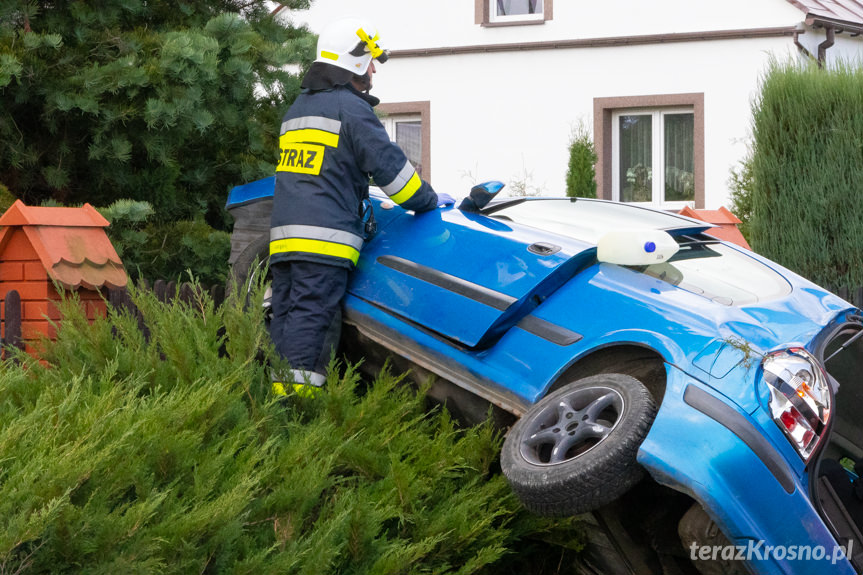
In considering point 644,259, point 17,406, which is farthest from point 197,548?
point 644,259

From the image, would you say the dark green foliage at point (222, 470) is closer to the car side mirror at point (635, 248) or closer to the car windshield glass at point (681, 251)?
the car side mirror at point (635, 248)

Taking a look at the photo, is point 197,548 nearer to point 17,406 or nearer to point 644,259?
point 17,406

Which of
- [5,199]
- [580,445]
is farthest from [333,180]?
[5,199]

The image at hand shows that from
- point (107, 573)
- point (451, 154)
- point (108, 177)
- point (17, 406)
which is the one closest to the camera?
point (107, 573)

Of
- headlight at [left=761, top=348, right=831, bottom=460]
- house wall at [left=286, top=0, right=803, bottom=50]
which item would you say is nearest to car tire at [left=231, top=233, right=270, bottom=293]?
headlight at [left=761, top=348, right=831, bottom=460]

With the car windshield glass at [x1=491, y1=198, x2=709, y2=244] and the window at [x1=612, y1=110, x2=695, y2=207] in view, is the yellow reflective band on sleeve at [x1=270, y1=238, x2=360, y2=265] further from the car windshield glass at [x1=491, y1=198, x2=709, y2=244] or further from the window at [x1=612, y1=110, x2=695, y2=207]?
the window at [x1=612, y1=110, x2=695, y2=207]

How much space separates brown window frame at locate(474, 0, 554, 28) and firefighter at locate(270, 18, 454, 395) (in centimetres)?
1129

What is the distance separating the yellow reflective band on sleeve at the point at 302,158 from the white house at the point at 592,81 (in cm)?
1101

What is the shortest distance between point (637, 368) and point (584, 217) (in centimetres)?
109

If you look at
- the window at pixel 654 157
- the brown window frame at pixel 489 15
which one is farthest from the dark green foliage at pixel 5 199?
the window at pixel 654 157

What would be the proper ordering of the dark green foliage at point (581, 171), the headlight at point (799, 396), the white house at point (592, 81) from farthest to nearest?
the white house at point (592, 81)
the dark green foliage at point (581, 171)
the headlight at point (799, 396)

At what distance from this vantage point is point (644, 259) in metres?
3.52

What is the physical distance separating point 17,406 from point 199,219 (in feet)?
10.6

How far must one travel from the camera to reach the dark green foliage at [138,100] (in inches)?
232
